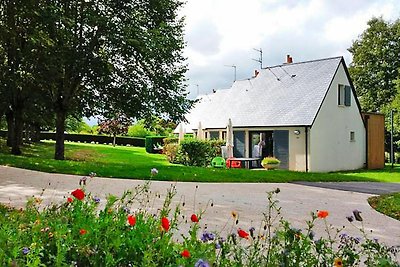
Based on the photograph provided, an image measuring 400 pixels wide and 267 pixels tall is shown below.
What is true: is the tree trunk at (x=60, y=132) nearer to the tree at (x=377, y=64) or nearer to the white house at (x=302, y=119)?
the white house at (x=302, y=119)

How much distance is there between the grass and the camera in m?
7.57

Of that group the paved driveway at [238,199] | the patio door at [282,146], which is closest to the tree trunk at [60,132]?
the paved driveway at [238,199]

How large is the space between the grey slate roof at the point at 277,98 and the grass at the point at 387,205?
1196 centimetres

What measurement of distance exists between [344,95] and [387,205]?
55.1ft

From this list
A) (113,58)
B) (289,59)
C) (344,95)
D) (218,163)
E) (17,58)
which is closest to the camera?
(113,58)

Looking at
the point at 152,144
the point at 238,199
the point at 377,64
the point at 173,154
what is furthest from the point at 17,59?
the point at 377,64

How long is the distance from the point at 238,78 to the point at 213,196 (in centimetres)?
2484

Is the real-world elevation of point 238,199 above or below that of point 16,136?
below

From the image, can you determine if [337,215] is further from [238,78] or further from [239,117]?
[238,78]

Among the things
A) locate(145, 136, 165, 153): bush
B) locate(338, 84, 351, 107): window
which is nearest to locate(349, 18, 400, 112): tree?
locate(338, 84, 351, 107): window

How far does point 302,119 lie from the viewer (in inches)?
848

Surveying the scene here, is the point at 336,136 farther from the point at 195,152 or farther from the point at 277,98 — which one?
the point at 195,152

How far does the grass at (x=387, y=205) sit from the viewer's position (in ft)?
24.8

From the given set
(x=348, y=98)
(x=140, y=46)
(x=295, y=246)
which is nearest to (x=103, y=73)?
(x=140, y=46)
